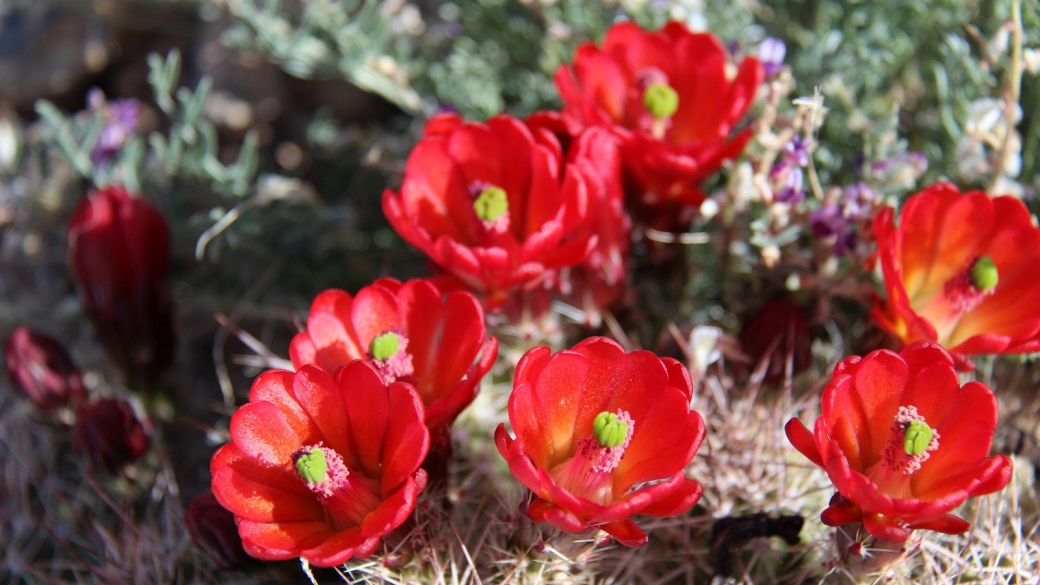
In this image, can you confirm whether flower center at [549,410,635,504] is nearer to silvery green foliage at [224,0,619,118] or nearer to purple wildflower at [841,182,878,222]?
purple wildflower at [841,182,878,222]

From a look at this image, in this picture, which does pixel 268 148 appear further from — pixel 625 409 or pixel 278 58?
pixel 625 409

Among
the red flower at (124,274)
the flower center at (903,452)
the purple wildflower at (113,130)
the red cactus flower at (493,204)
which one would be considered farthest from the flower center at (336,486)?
the purple wildflower at (113,130)

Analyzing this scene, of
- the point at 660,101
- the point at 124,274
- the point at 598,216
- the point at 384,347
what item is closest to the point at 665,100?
the point at 660,101

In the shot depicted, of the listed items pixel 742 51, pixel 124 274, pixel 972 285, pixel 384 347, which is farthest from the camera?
pixel 742 51

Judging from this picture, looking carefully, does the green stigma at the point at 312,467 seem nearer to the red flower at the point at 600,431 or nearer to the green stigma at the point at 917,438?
the red flower at the point at 600,431

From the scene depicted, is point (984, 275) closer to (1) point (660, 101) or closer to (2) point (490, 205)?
(1) point (660, 101)

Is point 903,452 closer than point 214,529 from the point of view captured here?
Yes

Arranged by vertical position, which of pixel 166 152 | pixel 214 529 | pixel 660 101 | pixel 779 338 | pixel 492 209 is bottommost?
pixel 214 529
